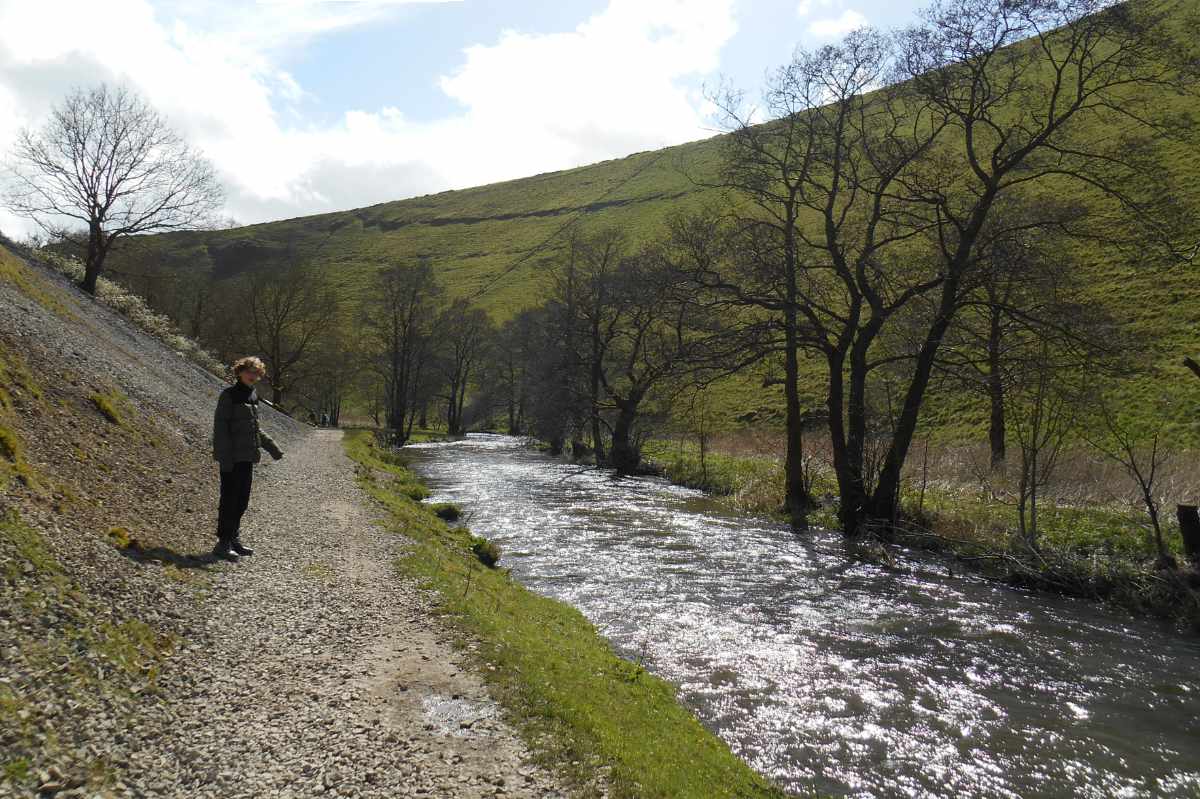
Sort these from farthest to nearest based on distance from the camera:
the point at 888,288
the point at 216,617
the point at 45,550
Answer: the point at 888,288, the point at 216,617, the point at 45,550

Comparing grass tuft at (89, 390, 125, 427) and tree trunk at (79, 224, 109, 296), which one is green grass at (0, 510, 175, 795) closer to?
grass tuft at (89, 390, 125, 427)

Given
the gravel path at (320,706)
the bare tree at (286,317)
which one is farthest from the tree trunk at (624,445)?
the bare tree at (286,317)

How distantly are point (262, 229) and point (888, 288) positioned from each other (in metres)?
175

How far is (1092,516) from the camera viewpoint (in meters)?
14.6

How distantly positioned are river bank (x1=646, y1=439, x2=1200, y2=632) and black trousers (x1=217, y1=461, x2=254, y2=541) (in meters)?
13.4

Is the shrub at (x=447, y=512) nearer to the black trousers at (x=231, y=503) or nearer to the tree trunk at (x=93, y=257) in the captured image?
the black trousers at (x=231, y=503)

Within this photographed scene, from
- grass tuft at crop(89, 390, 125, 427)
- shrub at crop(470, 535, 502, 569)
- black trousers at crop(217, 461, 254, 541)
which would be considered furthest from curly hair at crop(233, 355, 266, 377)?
shrub at crop(470, 535, 502, 569)

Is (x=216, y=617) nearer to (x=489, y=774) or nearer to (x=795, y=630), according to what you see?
(x=489, y=774)

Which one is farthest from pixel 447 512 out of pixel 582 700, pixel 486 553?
pixel 582 700

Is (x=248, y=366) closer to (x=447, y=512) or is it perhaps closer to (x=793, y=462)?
(x=447, y=512)

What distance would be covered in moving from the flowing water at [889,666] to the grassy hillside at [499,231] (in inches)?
1190

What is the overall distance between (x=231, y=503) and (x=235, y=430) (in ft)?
3.23

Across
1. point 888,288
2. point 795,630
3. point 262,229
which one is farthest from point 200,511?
point 262,229

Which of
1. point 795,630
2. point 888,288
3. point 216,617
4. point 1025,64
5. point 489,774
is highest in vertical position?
point 1025,64
